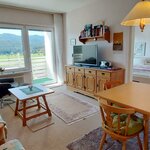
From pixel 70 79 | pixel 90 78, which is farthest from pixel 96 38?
pixel 70 79

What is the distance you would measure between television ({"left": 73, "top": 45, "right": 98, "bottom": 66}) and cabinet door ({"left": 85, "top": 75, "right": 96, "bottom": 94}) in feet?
1.30

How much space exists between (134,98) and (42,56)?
170 inches

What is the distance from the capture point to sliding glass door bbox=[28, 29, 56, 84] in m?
5.14

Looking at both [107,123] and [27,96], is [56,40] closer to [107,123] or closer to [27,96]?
[27,96]

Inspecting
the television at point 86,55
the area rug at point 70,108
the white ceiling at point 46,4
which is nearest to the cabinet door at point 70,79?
the television at point 86,55

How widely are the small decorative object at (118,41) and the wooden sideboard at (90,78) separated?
21.9 inches

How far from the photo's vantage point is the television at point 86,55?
402 centimetres

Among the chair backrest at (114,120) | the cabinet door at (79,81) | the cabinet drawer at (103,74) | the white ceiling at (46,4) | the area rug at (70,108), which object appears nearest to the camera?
the chair backrest at (114,120)

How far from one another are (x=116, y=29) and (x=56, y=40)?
7.95 ft

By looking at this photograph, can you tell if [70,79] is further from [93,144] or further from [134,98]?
[134,98]

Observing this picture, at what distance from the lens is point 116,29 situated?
3.68m

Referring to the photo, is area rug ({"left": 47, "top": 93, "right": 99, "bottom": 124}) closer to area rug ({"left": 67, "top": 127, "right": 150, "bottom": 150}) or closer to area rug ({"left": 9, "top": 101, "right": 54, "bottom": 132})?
area rug ({"left": 9, "top": 101, "right": 54, "bottom": 132})

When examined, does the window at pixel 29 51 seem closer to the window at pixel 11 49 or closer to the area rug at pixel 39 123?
the window at pixel 11 49

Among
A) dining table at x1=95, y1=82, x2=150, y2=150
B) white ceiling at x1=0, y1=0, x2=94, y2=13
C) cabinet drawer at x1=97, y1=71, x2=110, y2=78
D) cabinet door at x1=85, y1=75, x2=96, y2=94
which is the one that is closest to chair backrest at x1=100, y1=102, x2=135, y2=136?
dining table at x1=95, y1=82, x2=150, y2=150
